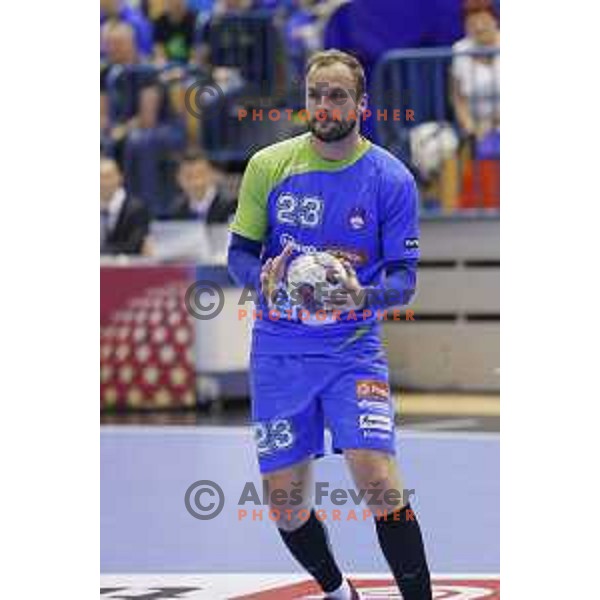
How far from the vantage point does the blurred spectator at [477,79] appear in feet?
47.8

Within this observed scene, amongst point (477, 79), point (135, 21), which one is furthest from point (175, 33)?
point (477, 79)

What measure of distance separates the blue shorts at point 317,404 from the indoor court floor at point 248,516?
119 centimetres

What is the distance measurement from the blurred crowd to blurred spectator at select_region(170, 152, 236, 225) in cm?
1

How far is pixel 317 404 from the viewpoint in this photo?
714cm

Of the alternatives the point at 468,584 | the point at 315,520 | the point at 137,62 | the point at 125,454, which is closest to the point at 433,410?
the point at 125,454

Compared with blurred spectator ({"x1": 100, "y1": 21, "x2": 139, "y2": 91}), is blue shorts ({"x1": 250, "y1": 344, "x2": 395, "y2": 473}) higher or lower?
lower

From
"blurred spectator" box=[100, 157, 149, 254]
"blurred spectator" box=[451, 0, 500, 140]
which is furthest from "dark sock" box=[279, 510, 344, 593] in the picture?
"blurred spectator" box=[100, 157, 149, 254]

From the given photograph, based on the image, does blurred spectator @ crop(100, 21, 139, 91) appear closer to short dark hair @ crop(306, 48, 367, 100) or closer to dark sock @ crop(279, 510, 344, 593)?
dark sock @ crop(279, 510, 344, 593)

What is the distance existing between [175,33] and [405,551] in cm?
1120

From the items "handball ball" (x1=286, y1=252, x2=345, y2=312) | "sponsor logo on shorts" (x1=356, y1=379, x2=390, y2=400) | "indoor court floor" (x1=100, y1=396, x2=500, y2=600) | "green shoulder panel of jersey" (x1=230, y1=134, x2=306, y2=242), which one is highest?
"green shoulder panel of jersey" (x1=230, y1=134, x2=306, y2=242)

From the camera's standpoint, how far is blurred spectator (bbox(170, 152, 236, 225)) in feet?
47.7
